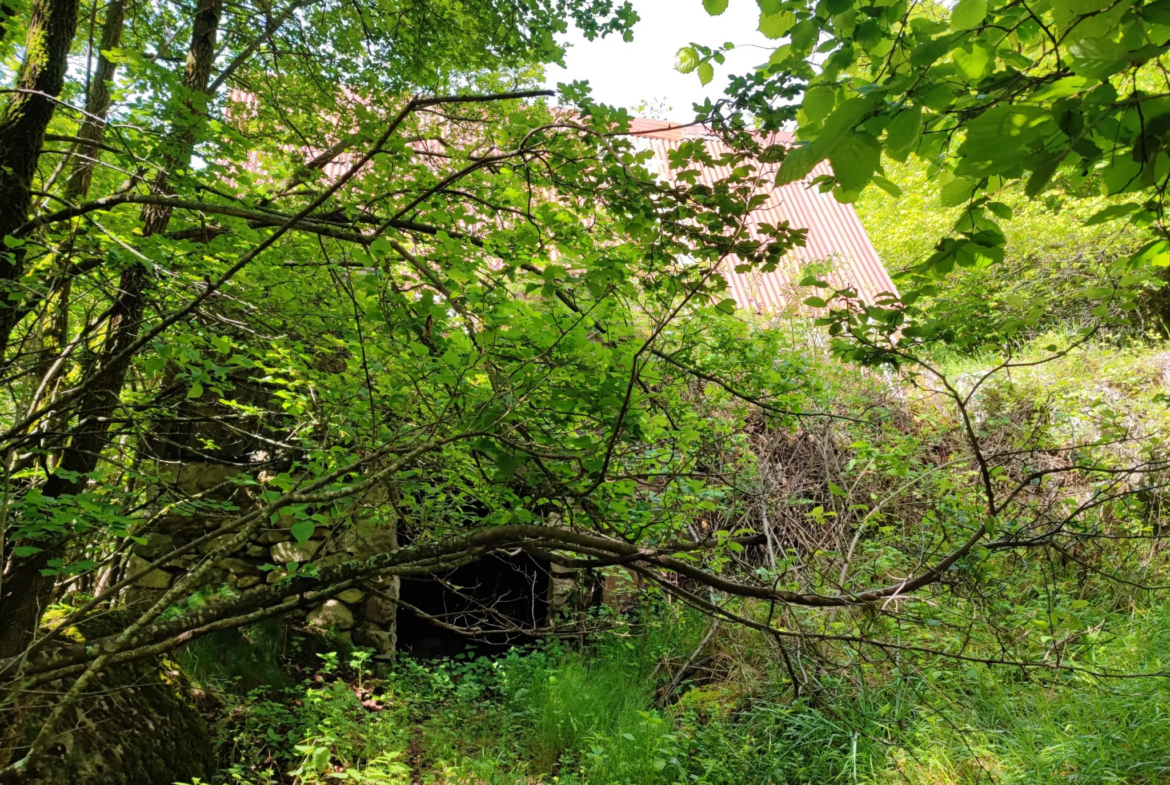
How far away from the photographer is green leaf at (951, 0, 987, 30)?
2.79 feet

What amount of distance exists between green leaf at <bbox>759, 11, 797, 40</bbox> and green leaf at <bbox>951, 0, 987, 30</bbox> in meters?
0.37

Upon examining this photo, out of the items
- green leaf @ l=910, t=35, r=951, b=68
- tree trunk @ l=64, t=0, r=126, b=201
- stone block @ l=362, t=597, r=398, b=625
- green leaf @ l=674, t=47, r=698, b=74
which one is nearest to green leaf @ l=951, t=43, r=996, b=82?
green leaf @ l=910, t=35, r=951, b=68

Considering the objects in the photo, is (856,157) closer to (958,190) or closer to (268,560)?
(958,190)

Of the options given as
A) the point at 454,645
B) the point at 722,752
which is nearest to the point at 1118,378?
the point at 722,752

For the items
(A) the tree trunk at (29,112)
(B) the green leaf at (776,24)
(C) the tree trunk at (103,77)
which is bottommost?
(B) the green leaf at (776,24)

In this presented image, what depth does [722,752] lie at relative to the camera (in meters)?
3.71

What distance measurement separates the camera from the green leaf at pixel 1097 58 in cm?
72

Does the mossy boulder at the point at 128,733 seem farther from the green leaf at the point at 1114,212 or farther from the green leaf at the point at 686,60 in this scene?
the green leaf at the point at 1114,212

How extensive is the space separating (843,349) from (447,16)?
11.5ft

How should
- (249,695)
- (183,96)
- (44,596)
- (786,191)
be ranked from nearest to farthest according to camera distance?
(183,96)
(44,596)
(249,695)
(786,191)

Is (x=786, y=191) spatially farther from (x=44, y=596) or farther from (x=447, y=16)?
(x=44, y=596)

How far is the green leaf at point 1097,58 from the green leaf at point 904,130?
0.58ft

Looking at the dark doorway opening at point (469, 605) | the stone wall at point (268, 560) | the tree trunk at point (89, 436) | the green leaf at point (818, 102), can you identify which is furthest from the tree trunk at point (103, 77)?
the dark doorway opening at point (469, 605)

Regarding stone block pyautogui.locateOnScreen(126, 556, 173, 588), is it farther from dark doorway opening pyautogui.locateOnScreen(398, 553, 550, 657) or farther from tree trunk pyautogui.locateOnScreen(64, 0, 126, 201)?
tree trunk pyautogui.locateOnScreen(64, 0, 126, 201)
